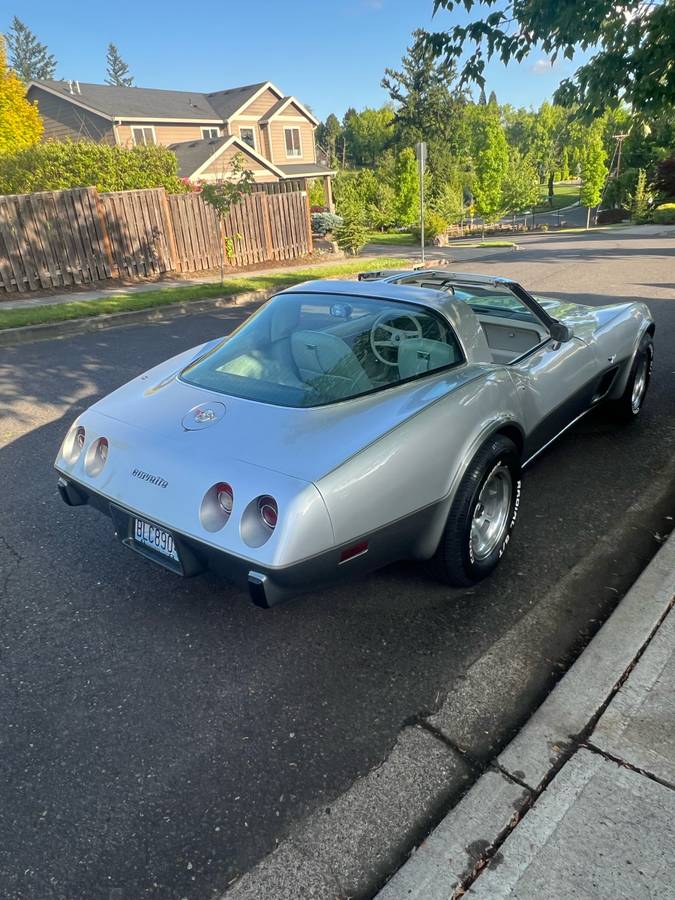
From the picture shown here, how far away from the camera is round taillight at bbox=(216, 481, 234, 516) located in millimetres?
2414

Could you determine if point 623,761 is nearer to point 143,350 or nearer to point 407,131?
point 143,350

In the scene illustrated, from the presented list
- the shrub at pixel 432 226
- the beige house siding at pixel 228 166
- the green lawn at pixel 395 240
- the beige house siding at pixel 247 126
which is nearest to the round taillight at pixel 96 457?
the green lawn at pixel 395 240

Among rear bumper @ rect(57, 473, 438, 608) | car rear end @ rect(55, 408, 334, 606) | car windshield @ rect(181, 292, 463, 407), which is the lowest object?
rear bumper @ rect(57, 473, 438, 608)

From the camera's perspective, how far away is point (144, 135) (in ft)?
112

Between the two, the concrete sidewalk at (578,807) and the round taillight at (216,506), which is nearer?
the concrete sidewalk at (578,807)

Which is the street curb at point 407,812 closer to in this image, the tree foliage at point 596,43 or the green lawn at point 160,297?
the tree foliage at point 596,43

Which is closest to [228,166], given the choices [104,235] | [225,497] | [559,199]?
[104,235]

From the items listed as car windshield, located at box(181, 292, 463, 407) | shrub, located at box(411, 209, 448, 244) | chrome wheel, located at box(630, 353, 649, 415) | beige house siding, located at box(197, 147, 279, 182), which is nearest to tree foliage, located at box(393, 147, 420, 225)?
shrub, located at box(411, 209, 448, 244)

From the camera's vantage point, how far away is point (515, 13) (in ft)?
14.6

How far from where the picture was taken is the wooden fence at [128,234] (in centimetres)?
1210

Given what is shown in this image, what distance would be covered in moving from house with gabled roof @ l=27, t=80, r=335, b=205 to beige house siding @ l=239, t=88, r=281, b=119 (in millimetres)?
54

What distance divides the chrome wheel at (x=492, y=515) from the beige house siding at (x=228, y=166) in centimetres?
3020

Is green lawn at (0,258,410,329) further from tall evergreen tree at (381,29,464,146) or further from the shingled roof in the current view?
tall evergreen tree at (381,29,464,146)

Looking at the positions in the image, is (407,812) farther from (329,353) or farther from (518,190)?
(518,190)
